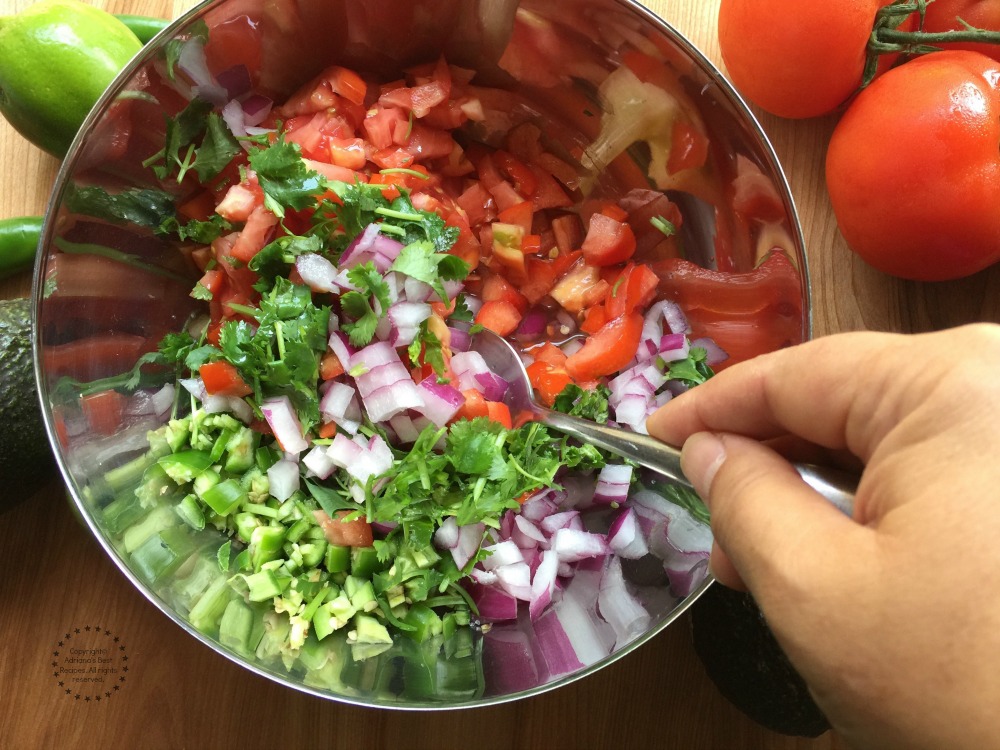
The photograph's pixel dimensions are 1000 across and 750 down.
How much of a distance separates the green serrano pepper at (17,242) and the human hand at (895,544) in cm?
140

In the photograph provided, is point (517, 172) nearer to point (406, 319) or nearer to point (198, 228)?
point (406, 319)

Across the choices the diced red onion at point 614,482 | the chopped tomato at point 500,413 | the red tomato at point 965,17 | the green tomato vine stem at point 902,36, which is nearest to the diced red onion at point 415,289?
the chopped tomato at point 500,413

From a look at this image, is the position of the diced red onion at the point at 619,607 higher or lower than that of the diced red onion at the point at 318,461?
lower

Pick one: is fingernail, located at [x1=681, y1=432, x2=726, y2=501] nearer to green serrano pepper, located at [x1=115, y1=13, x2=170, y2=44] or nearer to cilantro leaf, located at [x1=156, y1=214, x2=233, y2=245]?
cilantro leaf, located at [x1=156, y1=214, x2=233, y2=245]

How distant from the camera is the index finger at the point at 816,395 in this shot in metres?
0.74

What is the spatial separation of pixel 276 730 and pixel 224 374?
74 cm

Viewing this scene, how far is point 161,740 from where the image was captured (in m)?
1.48

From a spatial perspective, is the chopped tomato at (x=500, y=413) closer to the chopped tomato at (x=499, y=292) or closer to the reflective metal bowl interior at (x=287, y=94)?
the chopped tomato at (x=499, y=292)

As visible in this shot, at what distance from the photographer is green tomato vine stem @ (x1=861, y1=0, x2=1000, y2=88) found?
1285 millimetres

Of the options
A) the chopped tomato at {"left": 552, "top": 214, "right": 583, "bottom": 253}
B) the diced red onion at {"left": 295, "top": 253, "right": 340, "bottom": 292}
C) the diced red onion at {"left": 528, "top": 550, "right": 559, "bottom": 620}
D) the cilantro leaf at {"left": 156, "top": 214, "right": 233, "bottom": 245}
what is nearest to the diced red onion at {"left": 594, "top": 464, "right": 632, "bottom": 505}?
the diced red onion at {"left": 528, "top": 550, "right": 559, "bottom": 620}

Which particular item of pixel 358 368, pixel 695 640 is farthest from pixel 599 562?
pixel 358 368

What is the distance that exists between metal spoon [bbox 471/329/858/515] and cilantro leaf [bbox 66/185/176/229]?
0.61 meters

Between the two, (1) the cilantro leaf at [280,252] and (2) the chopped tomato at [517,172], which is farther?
(2) the chopped tomato at [517,172]

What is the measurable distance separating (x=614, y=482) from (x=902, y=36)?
3.15 ft
